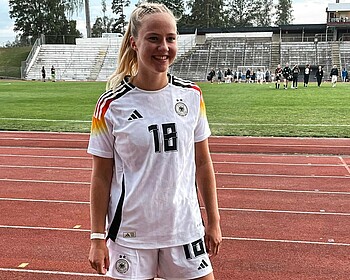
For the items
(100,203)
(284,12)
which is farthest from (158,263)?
(284,12)

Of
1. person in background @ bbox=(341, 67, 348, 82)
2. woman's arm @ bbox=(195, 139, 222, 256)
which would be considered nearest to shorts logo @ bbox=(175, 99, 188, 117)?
woman's arm @ bbox=(195, 139, 222, 256)

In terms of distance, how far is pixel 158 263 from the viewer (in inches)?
90.7

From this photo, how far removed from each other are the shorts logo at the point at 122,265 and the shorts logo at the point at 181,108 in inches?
26.8

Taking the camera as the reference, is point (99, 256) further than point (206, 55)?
No

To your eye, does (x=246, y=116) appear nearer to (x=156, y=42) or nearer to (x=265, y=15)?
(x=156, y=42)

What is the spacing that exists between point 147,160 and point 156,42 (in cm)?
51

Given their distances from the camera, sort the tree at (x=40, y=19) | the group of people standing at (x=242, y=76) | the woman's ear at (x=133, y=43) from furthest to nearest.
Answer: the tree at (x=40, y=19)
the group of people standing at (x=242, y=76)
the woman's ear at (x=133, y=43)

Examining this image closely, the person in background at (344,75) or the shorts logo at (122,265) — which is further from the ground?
the shorts logo at (122,265)

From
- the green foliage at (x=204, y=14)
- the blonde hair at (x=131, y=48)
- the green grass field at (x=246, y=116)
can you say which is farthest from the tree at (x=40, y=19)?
the blonde hair at (x=131, y=48)

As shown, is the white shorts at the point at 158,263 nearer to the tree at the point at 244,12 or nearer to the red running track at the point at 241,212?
the red running track at the point at 241,212

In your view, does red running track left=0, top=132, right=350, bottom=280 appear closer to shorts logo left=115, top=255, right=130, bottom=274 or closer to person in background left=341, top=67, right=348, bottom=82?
shorts logo left=115, top=255, right=130, bottom=274

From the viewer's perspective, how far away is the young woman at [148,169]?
87.9 inches

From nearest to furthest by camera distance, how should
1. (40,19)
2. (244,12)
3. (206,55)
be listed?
(206,55) → (40,19) → (244,12)

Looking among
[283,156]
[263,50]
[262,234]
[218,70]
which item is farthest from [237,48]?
[262,234]
